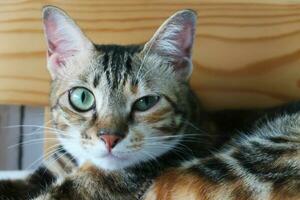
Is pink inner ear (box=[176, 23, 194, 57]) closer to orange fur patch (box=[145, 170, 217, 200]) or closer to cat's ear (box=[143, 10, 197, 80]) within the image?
cat's ear (box=[143, 10, 197, 80])

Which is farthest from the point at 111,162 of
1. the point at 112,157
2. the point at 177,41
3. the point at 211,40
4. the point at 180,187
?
the point at 211,40

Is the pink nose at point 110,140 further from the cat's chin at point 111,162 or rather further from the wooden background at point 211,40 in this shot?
the wooden background at point 211,40

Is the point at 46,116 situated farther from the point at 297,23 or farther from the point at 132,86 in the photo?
the point at 297,23

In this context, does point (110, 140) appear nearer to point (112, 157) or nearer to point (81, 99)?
point (112, 157)

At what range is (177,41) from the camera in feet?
3.94

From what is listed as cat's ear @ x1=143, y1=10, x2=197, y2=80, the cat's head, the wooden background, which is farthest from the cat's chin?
the wooden background

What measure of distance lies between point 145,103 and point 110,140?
14 cm

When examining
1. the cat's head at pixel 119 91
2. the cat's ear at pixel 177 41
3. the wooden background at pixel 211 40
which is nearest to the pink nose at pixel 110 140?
the cat's head at pixel 119 91

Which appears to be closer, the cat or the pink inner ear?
the cat

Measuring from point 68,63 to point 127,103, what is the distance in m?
0.19

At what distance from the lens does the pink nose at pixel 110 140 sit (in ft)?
3.43

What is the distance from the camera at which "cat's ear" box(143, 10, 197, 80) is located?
3.85 feet

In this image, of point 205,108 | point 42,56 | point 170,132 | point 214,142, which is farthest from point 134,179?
point 42,56

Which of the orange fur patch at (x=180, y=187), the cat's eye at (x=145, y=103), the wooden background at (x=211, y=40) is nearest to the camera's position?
the orange fur patch at (x=180, y=187)
